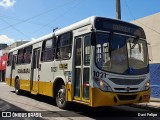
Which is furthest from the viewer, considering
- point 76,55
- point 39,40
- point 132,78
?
point 39,40

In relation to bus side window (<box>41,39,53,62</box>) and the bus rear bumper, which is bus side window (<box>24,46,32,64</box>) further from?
the bus rear bumper

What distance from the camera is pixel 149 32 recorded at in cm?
2056

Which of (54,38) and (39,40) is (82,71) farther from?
(39,40)

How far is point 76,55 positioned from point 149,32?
1144 centimetres

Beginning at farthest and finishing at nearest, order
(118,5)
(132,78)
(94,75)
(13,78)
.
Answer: (13,78), (118,5), (132,78), (94,75)

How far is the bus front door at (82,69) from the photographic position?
9.54 metres

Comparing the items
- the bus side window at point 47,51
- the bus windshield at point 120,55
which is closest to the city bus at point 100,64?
the bus windshield at point 120,55

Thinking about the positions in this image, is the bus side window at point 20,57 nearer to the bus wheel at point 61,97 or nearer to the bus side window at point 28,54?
the bus side window at point 28,54

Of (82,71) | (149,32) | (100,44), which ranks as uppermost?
(149,32)

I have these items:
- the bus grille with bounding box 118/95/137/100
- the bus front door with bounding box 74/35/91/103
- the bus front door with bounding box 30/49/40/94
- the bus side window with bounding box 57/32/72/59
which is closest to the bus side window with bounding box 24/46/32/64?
the bus front door with bounding box 30/49/40/94

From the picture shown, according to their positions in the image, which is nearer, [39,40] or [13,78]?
[39,40]

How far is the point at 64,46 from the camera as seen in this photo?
11.5 m

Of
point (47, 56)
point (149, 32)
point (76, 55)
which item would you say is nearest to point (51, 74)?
point (47, 56)

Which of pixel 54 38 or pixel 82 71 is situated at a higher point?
pixel 54 38
